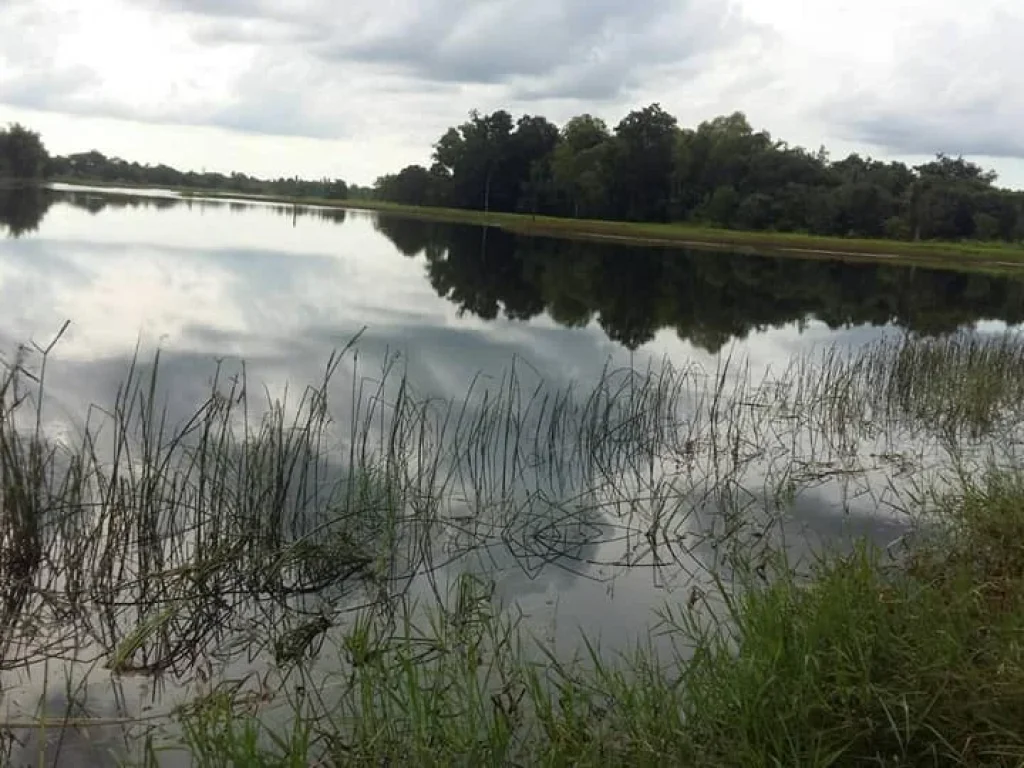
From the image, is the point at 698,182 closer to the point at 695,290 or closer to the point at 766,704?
the point at 695,290

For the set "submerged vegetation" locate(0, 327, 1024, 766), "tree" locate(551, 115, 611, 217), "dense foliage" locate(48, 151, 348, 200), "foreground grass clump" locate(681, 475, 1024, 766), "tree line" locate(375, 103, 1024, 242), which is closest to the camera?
"foreground grass clump" locate(681, 475, 1024, 766)

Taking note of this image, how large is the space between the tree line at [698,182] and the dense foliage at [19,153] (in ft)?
103

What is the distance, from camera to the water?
659cm

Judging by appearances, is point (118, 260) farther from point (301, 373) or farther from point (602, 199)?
point (602, 199)

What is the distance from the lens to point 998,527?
21.0 ft

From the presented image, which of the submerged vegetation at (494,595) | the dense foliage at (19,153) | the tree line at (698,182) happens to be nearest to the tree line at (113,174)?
the dense foliage at (19,153)

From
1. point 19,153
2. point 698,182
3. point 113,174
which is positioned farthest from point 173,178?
point 698,182

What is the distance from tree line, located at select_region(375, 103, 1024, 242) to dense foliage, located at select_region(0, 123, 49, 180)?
103 feet

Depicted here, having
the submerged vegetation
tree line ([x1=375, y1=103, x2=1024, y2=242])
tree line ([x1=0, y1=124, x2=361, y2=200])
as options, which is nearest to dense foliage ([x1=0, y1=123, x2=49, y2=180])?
tree line ([x1=0, y1=124, x2=361, y2=200])

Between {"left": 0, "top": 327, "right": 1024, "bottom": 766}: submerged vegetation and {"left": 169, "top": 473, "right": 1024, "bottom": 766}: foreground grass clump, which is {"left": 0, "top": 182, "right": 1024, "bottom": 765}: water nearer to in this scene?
{"left": 0, "top": 327, "right": 1024, "bottom": 766}: submerged vegetation

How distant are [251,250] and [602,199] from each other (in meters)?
43.4

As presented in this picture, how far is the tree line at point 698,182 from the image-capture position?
2420 inches

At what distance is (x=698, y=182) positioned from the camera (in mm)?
75500

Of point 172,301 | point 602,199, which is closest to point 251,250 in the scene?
point 172,301
